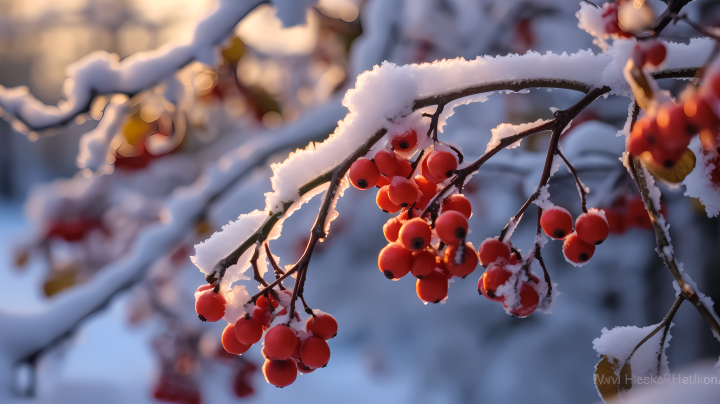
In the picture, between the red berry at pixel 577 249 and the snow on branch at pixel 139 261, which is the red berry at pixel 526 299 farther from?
the snow on branch at pixel 139 261

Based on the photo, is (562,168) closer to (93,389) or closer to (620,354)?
(620,354)

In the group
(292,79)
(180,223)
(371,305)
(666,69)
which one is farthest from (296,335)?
(292,79)

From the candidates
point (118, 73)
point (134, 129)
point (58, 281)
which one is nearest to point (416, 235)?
point (118, 73)

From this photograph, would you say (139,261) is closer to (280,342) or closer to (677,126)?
(280,342)

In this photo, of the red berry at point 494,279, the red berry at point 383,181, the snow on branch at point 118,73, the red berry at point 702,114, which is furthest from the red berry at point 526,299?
the snow on branch at point 118,73

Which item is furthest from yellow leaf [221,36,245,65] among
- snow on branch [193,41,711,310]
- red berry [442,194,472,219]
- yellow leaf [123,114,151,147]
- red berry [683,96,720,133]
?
red berry [683,96,720,133]

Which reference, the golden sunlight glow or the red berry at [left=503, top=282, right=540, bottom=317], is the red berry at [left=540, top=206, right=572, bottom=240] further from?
the golden sunlight glow
